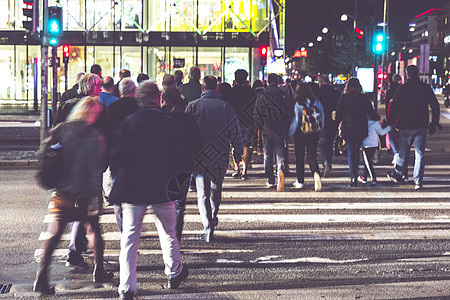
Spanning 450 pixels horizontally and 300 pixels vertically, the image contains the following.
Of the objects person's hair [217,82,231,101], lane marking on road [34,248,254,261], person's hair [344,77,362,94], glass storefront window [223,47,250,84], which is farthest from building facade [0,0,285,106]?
lane marking on road [34,248,254,261]

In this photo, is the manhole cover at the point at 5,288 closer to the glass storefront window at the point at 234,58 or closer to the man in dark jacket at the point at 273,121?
the man in dark jacket at the point at 273,121

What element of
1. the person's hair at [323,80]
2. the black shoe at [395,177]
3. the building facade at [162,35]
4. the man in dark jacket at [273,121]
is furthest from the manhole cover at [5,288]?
the building facade at [162,35]

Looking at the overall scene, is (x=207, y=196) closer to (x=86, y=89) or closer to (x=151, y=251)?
(x=151, y=251)

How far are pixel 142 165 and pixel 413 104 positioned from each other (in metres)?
8.15

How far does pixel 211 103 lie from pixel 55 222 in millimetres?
2763

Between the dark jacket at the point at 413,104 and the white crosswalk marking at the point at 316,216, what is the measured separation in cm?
119

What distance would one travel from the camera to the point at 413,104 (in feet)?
42.8

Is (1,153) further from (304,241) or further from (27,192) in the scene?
(304,241)

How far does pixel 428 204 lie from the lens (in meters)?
11.4

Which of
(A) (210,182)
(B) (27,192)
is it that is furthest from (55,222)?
(B) (27,192)

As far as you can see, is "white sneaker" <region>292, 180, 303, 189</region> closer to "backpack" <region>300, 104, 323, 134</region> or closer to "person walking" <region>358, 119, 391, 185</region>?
"backpack" <region>300, 104, 323, 134</region>

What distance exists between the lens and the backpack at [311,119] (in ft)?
42.4

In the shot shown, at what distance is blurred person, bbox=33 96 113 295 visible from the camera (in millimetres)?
6418

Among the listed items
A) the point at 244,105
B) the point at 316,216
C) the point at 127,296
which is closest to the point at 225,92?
the point at 244,105
